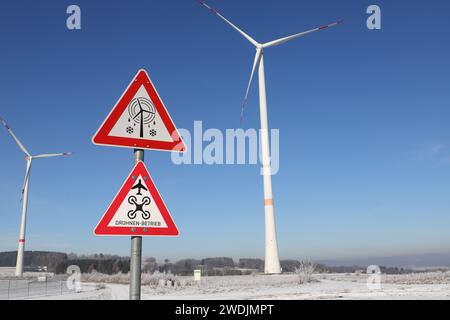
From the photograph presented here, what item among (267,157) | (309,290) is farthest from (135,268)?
(267,157)

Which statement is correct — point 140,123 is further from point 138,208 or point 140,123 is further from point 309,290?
point 309,290

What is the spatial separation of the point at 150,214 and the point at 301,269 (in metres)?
29.6

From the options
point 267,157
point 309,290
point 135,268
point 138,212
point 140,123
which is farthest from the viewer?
point 267,157

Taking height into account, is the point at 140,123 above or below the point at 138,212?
above

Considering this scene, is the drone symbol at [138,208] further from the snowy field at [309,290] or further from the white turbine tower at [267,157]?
the white turbine tower at [267,157]

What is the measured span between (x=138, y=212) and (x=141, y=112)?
128 cm

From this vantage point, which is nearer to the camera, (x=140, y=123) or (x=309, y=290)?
(x=140, y=123)

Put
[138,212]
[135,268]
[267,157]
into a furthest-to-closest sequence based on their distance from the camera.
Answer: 1. [267,157]
2. [138,212]
3. [135,268]

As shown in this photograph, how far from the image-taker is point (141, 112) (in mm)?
5617

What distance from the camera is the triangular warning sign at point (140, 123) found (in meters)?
5.42
